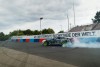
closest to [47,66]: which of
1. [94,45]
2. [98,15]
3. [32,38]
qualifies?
[94,45]

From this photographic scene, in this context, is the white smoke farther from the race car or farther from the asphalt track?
the asphalt track

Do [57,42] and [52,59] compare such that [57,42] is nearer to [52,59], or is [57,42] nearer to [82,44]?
[82,44]

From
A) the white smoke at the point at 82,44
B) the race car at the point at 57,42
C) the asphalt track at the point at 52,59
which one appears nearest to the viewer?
the asphalt track at the point at 52,59

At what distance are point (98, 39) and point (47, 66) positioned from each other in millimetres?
14772

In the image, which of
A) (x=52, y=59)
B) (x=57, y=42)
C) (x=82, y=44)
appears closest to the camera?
(x=52, y=59)

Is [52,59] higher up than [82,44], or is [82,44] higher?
[82,44]

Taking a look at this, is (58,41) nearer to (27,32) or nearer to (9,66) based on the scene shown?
(9,66)

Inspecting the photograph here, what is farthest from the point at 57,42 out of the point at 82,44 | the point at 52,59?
the point at 52,59

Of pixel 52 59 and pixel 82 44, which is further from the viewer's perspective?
pixel 82 44

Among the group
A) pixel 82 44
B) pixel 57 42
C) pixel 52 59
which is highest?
pixel 57 42

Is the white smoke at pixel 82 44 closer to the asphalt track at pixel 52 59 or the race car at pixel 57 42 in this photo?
the race car at pixel 57 42

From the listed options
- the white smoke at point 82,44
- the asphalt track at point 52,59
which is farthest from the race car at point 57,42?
the asphalt track at point 52,59

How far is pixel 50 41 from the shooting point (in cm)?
2692

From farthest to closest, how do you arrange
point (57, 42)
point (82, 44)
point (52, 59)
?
point (57, 42) → point (82, 44) → point (52, 59)
